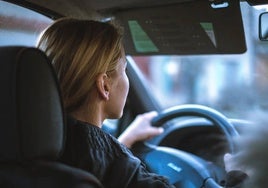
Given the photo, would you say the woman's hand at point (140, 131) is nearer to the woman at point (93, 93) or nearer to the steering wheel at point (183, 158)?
the steering wheel at point (183, 158)

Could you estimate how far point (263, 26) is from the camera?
8.12 ft

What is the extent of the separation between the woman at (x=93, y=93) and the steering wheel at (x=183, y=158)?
3.11 feet

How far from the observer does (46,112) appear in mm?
1691

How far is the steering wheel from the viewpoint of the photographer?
9.26 feet

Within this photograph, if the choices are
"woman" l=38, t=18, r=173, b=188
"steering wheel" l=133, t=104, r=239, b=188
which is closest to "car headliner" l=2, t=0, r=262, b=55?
"steering wheel" l=133, t=104, r=239, b=188

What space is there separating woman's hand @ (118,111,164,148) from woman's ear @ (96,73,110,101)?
131 centimetres

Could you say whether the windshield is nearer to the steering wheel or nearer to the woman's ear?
the steering wheel

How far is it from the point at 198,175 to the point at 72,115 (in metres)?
1.12

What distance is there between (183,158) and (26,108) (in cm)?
150

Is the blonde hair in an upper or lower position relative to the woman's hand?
upper

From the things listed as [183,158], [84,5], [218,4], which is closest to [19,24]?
[84,5]

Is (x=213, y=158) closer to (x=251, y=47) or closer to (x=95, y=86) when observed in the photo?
(x=251, y=47)

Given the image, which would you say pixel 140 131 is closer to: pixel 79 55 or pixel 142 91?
pixel 142 91

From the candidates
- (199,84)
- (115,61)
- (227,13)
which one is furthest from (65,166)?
(199,84)
